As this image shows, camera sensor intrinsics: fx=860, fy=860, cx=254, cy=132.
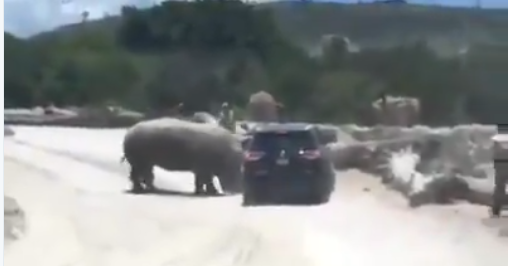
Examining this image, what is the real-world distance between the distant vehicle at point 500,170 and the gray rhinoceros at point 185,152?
14.9 inches

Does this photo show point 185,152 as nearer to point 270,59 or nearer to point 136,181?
point 136,181

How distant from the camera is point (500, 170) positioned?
1.27 metres

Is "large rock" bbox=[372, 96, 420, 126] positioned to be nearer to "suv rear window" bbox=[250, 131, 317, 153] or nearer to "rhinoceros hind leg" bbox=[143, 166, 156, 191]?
"suv rear window" bbox=[250, 131, 317, 153]

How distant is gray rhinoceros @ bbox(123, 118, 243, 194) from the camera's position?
1296 mm

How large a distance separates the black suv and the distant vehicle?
0.24m

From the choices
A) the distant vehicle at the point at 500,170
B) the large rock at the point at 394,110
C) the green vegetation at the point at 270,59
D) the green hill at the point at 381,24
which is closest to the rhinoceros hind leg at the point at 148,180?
the green vegetation at the point at 270,59

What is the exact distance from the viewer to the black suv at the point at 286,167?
1286 millimetres

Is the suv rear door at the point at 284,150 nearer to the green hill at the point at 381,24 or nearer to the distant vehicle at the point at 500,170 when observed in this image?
the green hill at the point at 381,24

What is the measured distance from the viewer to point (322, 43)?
1301 mm

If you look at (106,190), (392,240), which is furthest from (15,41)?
(392,240)

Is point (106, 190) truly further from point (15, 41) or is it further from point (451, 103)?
point (451, 103)

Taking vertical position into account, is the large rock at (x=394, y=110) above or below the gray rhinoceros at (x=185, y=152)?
above

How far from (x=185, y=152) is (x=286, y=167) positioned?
156mm

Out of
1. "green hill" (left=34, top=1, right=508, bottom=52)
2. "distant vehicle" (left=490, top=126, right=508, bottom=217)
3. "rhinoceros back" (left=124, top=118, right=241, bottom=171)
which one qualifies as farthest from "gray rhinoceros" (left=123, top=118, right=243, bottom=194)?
"distant vehicle" (left=490, top=126, right=508, bottom=217)
